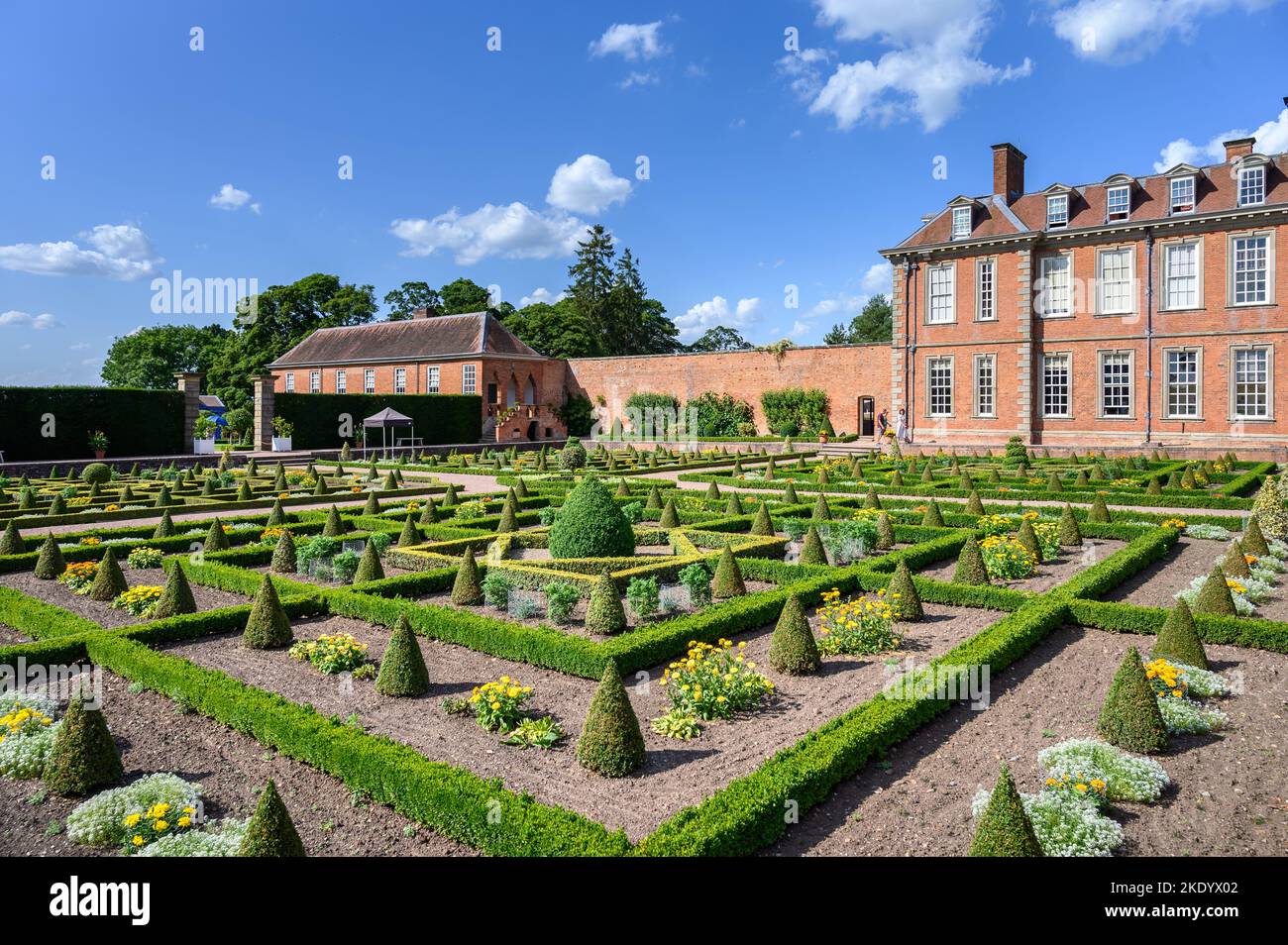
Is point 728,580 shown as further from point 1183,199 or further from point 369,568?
point 1183,199

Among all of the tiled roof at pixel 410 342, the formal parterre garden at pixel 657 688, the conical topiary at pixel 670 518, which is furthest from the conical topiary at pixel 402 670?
the tiled roof at pixel 410 342

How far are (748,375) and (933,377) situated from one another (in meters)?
10.5

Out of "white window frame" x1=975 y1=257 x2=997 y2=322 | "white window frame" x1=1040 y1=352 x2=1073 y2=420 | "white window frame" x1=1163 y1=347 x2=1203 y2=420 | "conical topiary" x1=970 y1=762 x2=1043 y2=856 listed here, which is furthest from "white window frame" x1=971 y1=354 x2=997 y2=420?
"conical topiary" x1=970 y1=762 x2=1043 y2=856

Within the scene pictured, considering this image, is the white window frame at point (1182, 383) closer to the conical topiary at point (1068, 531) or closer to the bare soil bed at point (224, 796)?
the conical topiary at point (1068, 531)

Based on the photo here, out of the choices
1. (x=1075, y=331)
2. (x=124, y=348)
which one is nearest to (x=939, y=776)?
(x=1075, y=331)

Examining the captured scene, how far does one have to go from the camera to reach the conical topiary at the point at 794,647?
7.98 metres

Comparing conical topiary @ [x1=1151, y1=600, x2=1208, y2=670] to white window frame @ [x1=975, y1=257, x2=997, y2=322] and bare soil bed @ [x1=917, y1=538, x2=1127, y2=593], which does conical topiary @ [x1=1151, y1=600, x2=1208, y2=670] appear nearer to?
bare soil bed @ [x1=917, y1=538, x2=1127, y2=593]

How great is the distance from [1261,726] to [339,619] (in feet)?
29.4

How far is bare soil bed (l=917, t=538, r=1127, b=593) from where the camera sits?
1134 cm

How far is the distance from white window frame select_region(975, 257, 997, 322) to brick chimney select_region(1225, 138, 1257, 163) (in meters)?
8.07

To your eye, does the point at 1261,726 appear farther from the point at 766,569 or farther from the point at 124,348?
the point at 124,348

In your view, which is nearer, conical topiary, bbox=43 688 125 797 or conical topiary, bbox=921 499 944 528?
conical topiary, bbox=43 688 125 797

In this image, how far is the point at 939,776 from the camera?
5.79 metres

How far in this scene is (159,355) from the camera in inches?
2987
